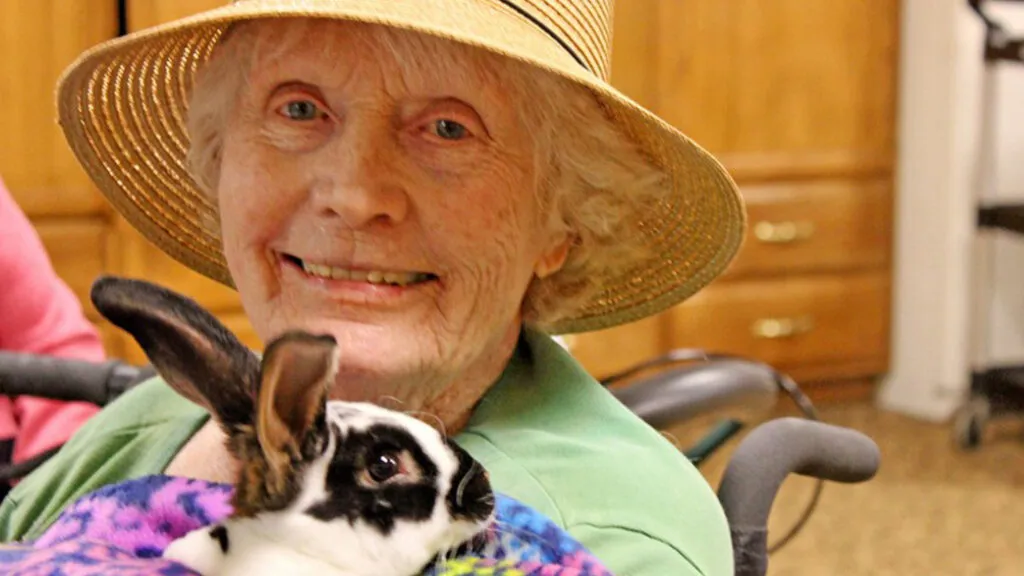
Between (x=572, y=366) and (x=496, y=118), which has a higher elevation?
(x=496, y=118)

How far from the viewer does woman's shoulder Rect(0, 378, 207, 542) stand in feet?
2.72

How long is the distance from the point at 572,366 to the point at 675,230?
0.54 ft

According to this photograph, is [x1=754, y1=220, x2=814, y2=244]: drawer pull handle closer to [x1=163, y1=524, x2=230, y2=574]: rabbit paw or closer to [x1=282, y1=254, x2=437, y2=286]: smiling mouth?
[x1=282, y1=254, x2=437, y2=286]: smiling mouth

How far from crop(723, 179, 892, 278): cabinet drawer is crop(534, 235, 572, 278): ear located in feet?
6.04

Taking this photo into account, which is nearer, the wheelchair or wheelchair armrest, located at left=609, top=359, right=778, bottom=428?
the wheelchair

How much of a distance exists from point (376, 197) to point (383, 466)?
241 millimetres

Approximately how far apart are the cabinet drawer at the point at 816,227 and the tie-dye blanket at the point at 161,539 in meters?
2.11

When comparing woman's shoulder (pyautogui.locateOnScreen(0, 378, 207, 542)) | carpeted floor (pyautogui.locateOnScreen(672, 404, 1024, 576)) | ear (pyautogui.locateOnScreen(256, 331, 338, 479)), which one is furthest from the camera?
carpeted floor (pyautogui.locateOnScreen(672, 404, 1024, 576))

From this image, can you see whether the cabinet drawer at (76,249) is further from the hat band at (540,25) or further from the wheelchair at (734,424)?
the hat band at (540,25)

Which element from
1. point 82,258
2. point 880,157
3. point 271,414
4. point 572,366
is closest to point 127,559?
point 271,414

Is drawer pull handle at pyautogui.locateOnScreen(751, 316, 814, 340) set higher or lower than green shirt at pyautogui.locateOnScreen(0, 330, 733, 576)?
lower

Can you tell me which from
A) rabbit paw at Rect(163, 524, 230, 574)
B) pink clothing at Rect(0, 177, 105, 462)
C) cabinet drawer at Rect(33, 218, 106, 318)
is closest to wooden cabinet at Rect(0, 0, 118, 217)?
cabinet drawer at Rect(33, 218, 106, 318)

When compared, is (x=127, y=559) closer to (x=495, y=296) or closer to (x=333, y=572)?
(x=333, y=572)

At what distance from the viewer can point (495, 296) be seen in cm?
81
